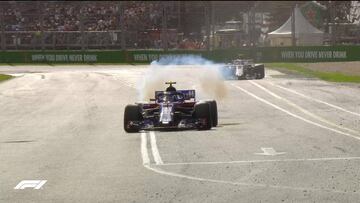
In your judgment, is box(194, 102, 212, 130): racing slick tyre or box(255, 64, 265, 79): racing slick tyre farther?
box(255, 64, 265, 79): racing slick tyre

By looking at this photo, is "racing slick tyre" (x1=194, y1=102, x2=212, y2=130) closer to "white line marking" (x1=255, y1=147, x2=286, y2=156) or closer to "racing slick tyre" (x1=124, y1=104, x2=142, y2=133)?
"racing slick tyre" (x1=124, y1=104, x2=142, y2=133)

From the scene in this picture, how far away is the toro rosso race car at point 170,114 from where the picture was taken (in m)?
17.6

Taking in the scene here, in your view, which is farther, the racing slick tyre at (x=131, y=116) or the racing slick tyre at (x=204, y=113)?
the racing slick tyre at (x=131, y=116)

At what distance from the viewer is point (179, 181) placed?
10484 mm

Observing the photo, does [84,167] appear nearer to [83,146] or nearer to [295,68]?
[83,146]

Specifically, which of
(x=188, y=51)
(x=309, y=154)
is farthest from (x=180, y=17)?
(x=309, y=154)

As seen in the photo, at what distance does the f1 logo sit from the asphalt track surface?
0.12 metres

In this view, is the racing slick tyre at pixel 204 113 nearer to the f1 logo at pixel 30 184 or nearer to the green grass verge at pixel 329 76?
the f1 logo at pixel 30 184

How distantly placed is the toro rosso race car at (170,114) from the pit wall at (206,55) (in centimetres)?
3873

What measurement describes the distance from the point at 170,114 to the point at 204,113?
0.83 m

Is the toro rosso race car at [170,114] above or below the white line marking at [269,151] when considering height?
above

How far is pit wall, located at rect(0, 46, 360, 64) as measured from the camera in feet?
195

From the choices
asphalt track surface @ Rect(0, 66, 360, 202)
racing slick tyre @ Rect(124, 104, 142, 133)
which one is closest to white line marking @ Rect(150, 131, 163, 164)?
asphalt track surface @ Rect(0, 66, 360, 202)

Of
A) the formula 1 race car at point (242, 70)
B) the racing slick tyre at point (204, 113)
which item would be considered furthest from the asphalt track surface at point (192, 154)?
the formula 1 race car at point (242, 70)
